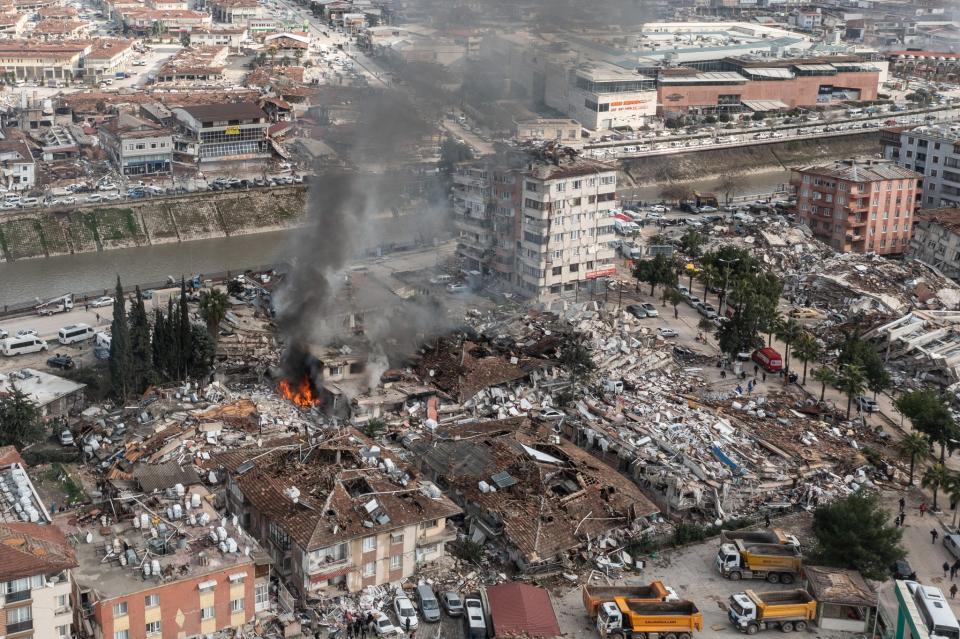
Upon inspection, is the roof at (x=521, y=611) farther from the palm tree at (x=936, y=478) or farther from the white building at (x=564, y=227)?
the white building at (x=564, y=227)

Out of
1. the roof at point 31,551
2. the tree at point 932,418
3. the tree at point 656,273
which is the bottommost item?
the tree at point 932,418

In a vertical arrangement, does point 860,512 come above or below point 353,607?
above

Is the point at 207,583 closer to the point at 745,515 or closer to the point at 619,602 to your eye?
the point at 619,602

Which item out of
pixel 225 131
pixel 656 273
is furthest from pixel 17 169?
pixel 656 273

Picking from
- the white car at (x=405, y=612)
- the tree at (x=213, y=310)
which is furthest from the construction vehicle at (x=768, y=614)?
the tree at (x=213, y=310)

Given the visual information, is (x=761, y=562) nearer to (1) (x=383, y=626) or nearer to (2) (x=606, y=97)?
(1) (x=383, y=626)

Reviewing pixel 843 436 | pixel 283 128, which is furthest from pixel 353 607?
pixel 283 128
